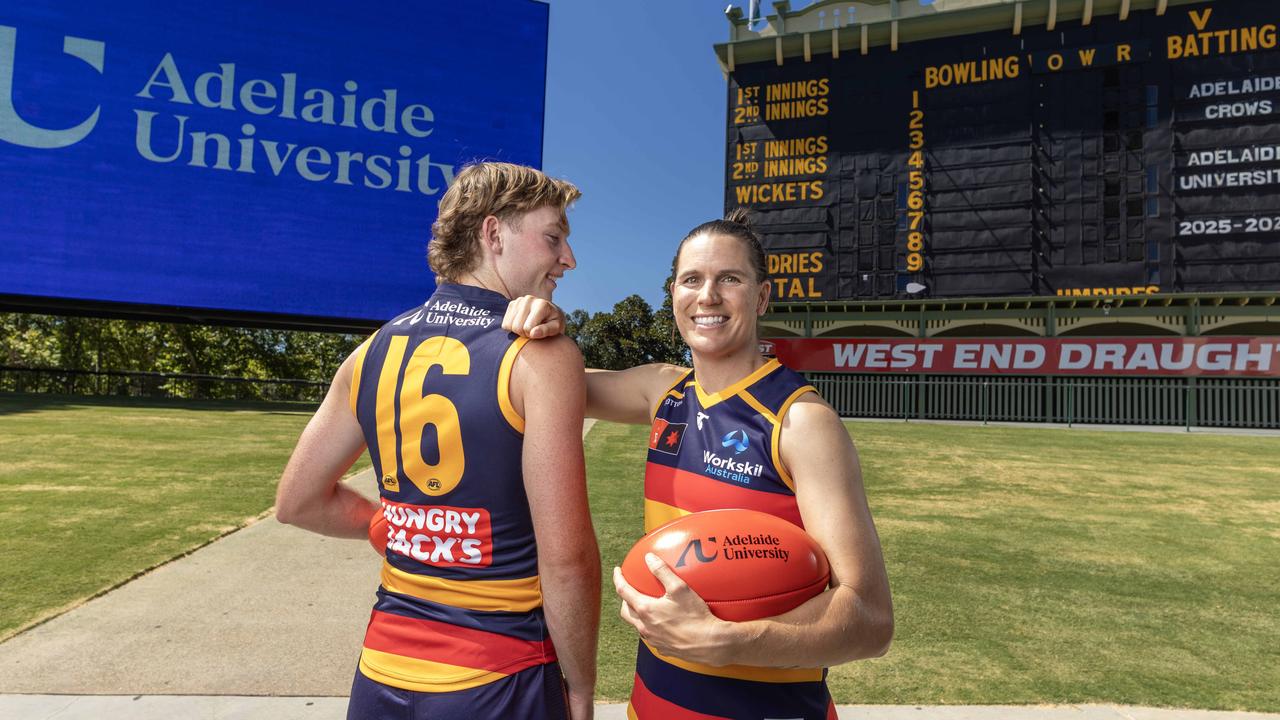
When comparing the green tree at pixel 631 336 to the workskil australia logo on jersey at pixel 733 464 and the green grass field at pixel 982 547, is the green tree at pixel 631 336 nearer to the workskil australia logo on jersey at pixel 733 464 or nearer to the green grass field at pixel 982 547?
the green grass field at pixel 982 547

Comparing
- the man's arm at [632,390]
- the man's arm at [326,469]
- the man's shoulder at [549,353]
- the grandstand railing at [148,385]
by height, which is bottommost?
the grandstand railing at [148,385]

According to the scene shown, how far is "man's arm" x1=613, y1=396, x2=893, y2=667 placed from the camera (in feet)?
4.37

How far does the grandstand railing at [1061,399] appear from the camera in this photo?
22.8 meters

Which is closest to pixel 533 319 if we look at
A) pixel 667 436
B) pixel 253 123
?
pixel 667 436

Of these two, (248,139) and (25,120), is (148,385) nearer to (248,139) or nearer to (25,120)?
(25,120)

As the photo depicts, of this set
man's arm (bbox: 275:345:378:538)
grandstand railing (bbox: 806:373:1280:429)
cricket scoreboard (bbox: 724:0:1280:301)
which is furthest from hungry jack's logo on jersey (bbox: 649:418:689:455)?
grandstand railing (bbox: 806:373:1280:429)

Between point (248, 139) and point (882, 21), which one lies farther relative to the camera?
point (882, 21)

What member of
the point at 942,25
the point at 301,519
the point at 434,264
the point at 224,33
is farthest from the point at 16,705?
the point at 942,25

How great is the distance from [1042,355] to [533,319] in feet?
92.3

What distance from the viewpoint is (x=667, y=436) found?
6.49 ft

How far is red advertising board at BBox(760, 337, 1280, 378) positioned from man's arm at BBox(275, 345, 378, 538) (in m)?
20.0

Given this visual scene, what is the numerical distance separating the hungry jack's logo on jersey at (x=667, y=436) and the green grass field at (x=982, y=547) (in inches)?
76.7

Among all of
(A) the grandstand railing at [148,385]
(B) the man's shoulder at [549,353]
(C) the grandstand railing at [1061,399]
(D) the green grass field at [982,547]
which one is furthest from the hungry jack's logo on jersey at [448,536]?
(C) the grandstand railing at [1061,399]

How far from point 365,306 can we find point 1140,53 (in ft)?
91.6
